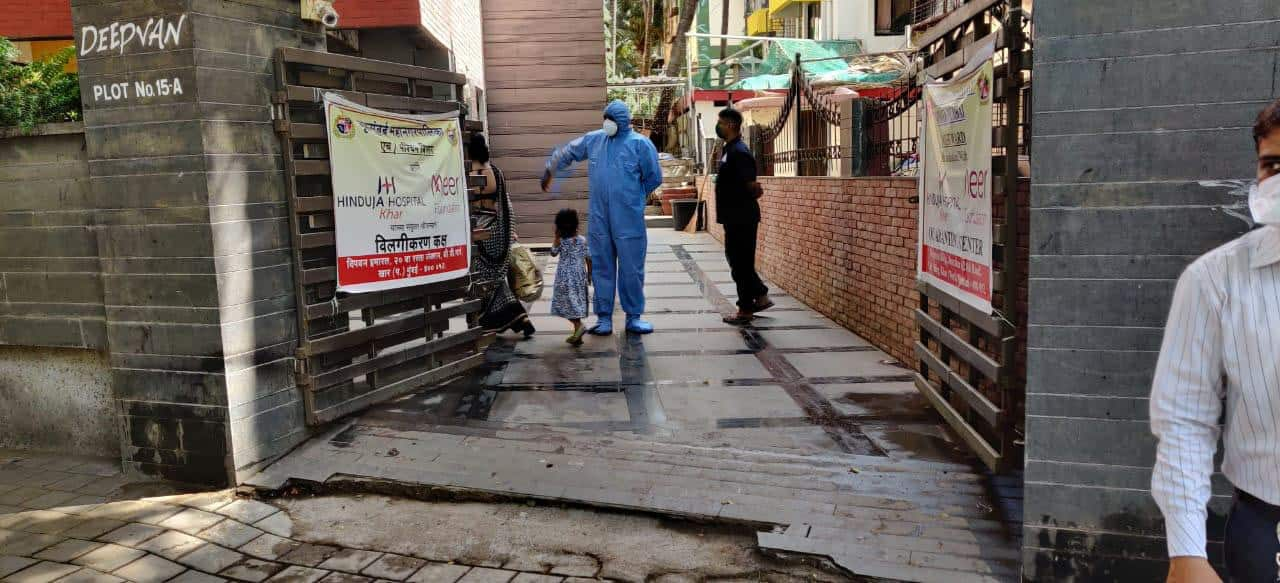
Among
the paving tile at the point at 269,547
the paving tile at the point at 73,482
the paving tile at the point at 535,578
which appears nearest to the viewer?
the paving tile at the point at 535,578

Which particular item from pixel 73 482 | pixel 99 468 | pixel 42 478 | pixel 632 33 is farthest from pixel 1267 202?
pixel 632 33

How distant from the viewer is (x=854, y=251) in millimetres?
7840

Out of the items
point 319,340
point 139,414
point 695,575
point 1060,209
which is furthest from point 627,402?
point 1060,209

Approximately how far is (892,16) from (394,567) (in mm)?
24627

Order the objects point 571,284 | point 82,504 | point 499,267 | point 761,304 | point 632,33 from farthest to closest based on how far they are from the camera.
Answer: point 632,33
point 761,304
point 571,284
point 499,267
point 82,504

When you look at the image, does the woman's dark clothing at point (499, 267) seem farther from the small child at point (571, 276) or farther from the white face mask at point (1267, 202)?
the white face mask at point (1267, 202)

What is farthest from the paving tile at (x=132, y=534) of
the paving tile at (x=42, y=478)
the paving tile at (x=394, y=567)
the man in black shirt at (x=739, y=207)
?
the man in black shirt at (x=739, y=207)

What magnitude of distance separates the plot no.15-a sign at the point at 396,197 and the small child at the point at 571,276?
5.03 ft

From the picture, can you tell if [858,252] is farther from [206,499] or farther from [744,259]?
[206,499]

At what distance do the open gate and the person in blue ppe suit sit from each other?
286 centimetres

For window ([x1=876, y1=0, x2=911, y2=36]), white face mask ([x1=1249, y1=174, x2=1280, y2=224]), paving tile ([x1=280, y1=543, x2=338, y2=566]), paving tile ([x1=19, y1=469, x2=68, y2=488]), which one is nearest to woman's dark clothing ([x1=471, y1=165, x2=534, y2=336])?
paving tile ([x1=19, y1=469, x2=68, y2=488])

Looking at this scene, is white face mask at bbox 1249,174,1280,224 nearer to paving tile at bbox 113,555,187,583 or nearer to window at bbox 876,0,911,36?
paving tile at bbox 113,555,187,583

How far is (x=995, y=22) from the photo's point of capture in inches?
185

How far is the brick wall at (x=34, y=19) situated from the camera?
1004 centimetres
